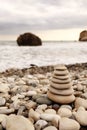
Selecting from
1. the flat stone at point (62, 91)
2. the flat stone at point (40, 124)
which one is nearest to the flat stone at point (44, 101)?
the flat stone at point (62, 91)

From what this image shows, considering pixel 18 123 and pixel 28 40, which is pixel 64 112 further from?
pixel 28 40

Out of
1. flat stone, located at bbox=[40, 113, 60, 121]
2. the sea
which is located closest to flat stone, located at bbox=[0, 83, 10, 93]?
flat stone, located at bbox=[40, 113, 60, 121]

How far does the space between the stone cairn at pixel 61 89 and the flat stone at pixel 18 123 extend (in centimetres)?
72

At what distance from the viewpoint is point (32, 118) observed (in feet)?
9.72

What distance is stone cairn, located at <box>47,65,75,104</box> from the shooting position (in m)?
3.44

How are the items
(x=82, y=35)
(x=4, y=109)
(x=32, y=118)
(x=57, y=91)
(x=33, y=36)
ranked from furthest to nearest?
1. (x=82, y=35)
2. (x=33, y=36)
3. (x=57, y=91)
4. (x=4, y=109)
5. (x=32, y=118)

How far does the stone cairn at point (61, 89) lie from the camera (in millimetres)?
3438

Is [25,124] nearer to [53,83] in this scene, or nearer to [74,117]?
[74,117]

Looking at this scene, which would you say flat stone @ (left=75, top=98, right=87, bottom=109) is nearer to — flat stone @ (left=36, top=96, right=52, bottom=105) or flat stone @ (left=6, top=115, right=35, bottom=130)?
flat stone @ (left=36, top=96, right=52, bottom=105)

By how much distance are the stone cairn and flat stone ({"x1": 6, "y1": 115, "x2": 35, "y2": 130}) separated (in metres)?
0.72

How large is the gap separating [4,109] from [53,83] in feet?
2.33

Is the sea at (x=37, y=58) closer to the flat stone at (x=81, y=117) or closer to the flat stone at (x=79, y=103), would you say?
the flat stone at (x=79, y=103)

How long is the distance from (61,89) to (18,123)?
3.07ft

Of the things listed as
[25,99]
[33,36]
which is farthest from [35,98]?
[33,36]
